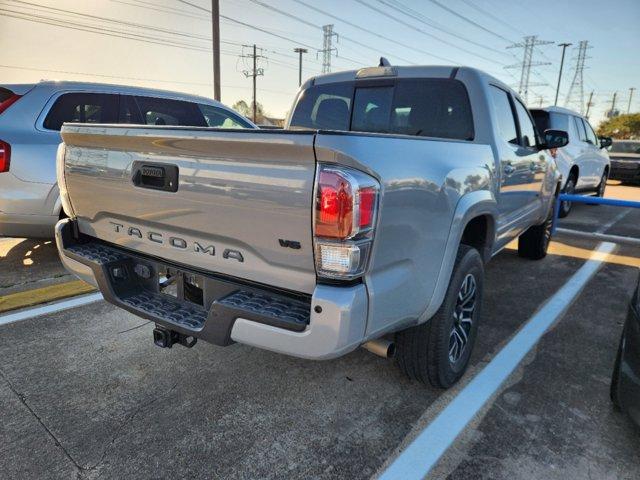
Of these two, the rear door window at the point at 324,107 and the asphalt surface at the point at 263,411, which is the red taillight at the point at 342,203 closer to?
the asphalt surface at the point at 263,411

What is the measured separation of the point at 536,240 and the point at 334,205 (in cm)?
470

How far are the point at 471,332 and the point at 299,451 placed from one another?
4.50 ft

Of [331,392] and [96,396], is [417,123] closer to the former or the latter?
[331,392]

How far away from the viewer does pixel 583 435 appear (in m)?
2.43

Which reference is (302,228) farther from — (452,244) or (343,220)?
(452,244)

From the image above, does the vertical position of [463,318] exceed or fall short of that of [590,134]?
it falls short

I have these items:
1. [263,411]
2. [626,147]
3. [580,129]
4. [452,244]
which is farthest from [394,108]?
[626,147]

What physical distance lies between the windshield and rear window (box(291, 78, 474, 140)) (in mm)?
15767

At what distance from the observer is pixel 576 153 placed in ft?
29.9

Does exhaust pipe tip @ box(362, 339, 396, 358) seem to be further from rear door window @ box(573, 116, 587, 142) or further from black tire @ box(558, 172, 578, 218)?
rear door window @ box(573, 116, 587, 142)

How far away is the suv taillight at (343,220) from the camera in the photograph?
1.77 metres

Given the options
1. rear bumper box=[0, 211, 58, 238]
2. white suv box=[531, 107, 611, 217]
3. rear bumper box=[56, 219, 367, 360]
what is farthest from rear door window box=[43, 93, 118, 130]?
white suv box=[531, 107, 611, 217]

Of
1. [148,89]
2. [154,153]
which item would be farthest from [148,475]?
[148,89]

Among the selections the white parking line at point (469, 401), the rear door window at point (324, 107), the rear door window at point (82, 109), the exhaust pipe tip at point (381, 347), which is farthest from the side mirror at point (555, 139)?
the rear door window at point (82, 109)
